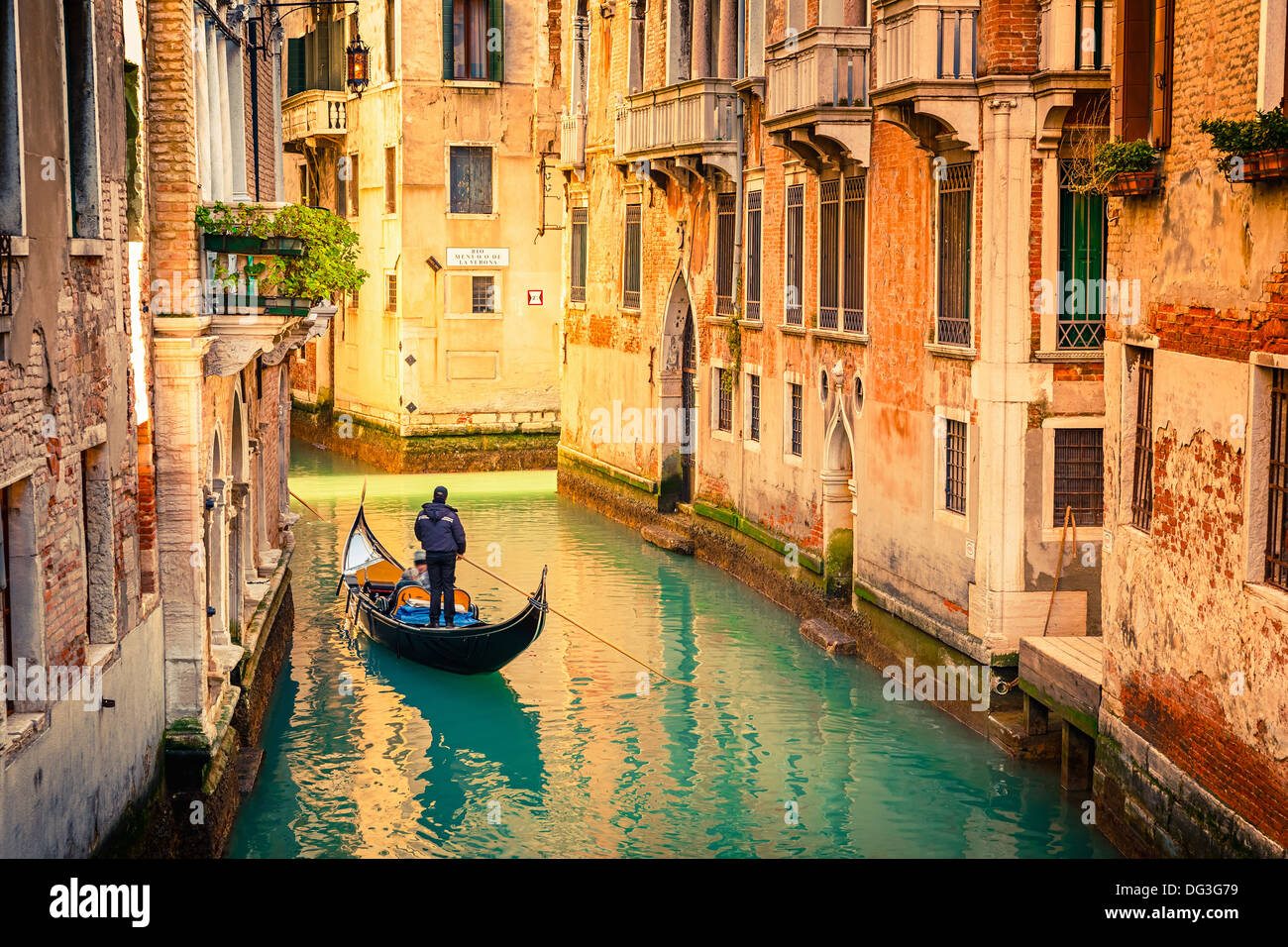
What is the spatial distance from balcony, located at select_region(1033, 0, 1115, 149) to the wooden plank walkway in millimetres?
3497

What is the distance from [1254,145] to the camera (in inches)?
284

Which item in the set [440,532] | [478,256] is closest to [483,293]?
[478,256]

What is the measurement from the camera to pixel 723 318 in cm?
1866

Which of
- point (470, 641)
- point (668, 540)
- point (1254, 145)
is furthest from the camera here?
point (668, 540)

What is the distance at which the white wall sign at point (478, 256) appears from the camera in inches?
1032

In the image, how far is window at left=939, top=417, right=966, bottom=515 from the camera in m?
12.4

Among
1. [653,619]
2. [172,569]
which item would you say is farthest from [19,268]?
[653,619]

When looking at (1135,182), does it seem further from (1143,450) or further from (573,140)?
(573,140)

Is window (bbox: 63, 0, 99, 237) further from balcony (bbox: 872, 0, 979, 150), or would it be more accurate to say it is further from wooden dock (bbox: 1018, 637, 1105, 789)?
balcony (bbox: 872, 0, 979, 150)

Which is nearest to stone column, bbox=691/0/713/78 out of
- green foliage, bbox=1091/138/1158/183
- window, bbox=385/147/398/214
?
window, bbox=385/147/398/214

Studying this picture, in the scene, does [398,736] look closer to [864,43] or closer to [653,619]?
[653,619]

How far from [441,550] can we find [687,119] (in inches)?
260

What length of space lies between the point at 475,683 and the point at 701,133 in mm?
6935

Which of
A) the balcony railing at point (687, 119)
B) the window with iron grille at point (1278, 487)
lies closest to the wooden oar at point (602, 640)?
the balcony railing at point (687, 119)
